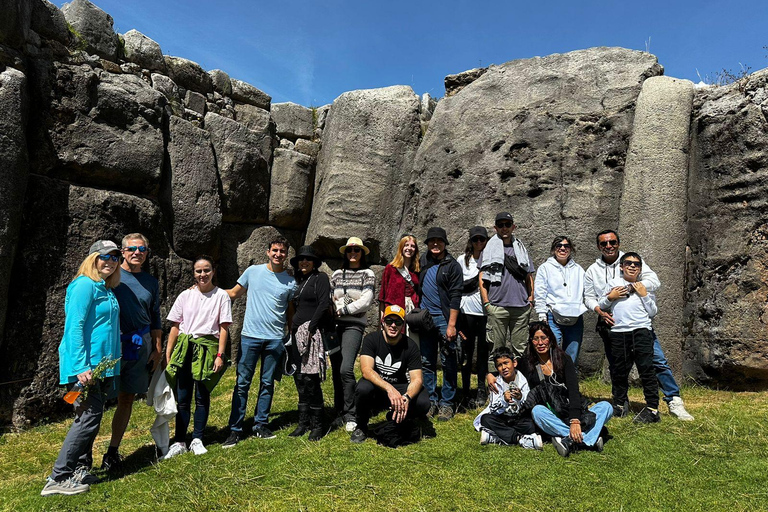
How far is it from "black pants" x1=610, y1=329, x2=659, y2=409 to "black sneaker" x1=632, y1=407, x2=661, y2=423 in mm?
52

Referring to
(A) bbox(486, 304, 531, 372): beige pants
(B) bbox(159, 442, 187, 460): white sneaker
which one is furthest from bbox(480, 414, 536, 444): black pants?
(B) bbox(159, 442, 187, 460): white sneaker

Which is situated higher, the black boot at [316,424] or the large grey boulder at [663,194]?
the large grey boulder at [663,194]

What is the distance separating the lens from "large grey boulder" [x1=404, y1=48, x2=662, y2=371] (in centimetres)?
750

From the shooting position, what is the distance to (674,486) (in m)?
3.58

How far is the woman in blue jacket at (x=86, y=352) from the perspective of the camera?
374 centimetres

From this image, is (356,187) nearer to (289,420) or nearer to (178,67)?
(178,67)

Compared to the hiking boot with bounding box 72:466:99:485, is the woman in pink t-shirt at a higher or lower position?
higher

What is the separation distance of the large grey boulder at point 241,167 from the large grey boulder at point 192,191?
0.28 meters

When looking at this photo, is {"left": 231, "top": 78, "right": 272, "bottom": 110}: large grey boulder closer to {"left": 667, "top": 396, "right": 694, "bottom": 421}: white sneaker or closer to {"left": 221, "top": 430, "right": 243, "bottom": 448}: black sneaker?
{"left": 221, "top": 430, "right": 243, "bottom": 448}: black sneaker

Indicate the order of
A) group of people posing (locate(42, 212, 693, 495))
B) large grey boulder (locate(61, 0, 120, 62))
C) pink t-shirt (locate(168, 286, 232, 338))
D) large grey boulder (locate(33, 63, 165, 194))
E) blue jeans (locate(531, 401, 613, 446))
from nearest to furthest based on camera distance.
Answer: group of people posing (locate(42, 212, 693, 495)) → blue jeans (locate(531, 401, 613, 446)) → pink t-shirt (locate(168, 286, 232, 338)) → large grey boulder (locate(33, 63, 165, 194)) → large grey boulder (locate(61, 0, 120, 62))

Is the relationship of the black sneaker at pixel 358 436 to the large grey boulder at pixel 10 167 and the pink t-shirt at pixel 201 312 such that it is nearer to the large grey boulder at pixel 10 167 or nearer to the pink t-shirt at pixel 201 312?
the pink t-shirt at pixel 201 312

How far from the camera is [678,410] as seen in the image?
5.04 metres

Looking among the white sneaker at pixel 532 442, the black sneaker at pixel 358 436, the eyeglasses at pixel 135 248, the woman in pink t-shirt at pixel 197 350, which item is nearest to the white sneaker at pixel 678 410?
the white sneaker at pixel 532 442

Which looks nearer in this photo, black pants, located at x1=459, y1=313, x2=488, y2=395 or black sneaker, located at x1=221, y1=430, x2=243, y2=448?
black sneaker, located at x1=221, y1=430, x2=243, y2=448
